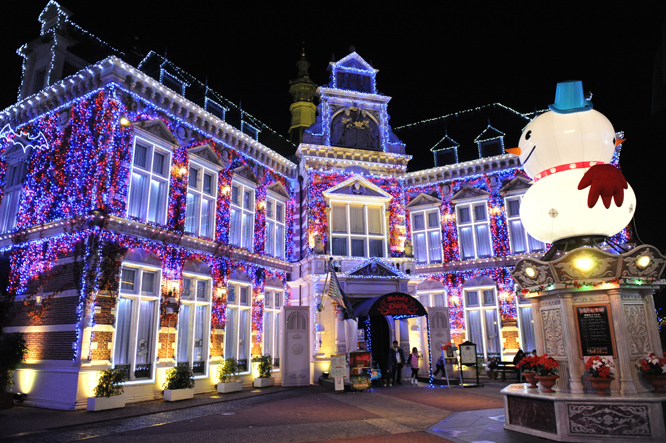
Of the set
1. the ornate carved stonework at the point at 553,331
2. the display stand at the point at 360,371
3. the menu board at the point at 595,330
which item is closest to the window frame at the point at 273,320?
the display stand at the point at 360,371

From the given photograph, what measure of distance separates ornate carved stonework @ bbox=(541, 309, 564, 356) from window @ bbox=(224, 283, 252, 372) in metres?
12.0

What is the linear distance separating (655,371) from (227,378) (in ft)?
42.8

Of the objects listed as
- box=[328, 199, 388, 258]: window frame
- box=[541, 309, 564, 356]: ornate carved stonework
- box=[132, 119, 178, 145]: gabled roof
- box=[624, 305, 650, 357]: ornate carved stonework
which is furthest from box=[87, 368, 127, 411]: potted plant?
box=[624, 305, 650, 357]: ornate carved stonework

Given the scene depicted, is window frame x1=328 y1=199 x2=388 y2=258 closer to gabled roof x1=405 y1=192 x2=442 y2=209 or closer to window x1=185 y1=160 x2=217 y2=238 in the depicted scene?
gabled roof x1=405 y1=192 x2=442 y2=209

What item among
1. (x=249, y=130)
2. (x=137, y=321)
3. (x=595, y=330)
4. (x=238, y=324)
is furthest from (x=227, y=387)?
(x=595, y=330)

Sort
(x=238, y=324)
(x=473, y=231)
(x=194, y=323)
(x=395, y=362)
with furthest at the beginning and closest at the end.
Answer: (x=473, y=231) < (x=238, y=324) < (x=395, y=362) < (x=194, y=323)

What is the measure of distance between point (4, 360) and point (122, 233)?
15.4 feet

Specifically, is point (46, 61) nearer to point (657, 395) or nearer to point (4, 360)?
point (4, 360)

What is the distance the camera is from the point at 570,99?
916 cm

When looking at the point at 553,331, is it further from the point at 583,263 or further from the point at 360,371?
the point at 360,371

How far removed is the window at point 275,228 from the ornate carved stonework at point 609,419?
14.8 meters

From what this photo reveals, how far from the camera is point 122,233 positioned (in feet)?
46.6

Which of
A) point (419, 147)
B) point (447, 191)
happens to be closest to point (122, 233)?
point (447, 191)

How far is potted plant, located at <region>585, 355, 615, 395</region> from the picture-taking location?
8.04 metres
